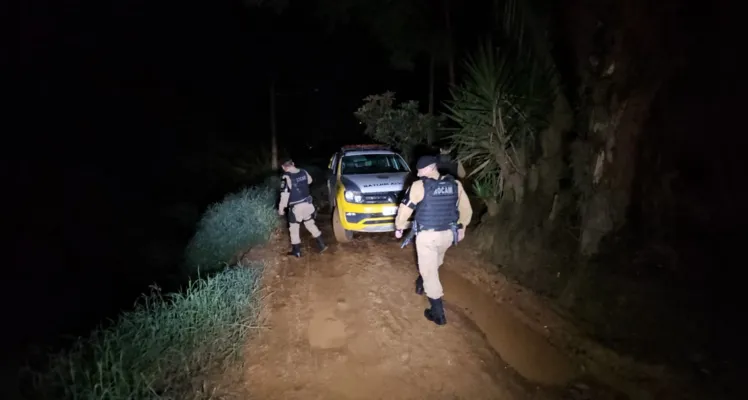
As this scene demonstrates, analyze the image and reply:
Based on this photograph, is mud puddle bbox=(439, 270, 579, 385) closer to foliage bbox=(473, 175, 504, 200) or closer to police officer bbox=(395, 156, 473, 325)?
police officer bbox=(395, 156, 473, 325)

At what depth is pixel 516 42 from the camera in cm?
830

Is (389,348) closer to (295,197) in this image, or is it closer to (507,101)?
(295,197)

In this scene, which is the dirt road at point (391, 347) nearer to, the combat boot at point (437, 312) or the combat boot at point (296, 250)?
the combat boot at point (437, 312)

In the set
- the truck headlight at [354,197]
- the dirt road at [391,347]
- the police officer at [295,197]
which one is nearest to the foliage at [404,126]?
the truck headlight at [354,197]

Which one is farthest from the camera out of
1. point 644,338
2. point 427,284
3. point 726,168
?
point 726,168

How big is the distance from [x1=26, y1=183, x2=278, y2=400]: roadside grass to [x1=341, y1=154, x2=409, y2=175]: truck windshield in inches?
146

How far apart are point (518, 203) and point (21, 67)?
24809 millimetres

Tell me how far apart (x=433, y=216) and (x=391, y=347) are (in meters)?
1.47

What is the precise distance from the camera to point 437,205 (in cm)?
574

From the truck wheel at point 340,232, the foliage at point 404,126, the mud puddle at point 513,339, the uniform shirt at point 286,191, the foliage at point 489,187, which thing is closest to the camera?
the mud puddle at point 513,339

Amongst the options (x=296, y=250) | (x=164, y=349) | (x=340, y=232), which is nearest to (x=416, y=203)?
(x=164, y=349)

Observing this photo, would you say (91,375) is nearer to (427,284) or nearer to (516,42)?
(427,284)

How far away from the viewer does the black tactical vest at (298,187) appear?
28.5 feet

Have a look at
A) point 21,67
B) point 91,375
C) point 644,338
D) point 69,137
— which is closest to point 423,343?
point 644,338
